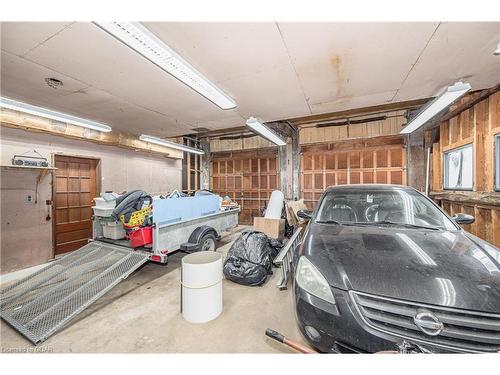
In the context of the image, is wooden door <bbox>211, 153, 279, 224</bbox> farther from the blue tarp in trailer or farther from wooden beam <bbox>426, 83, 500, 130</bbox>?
wooden beam <bbox>426, 83, 500, 130</bbox>

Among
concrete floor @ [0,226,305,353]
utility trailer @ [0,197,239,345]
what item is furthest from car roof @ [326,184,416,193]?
utility trailer @ [0,197,239,345]

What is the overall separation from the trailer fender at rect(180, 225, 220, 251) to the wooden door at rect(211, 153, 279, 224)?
367 centimetres

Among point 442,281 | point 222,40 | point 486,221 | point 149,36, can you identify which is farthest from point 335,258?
point 486,221

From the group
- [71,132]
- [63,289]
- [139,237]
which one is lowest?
[63,289]

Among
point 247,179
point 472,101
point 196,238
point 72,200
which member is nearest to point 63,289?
point 196,238

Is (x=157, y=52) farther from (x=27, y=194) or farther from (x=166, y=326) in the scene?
(x=27, y=194)

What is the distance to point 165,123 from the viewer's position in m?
4.95

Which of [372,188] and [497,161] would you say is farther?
[497,161]

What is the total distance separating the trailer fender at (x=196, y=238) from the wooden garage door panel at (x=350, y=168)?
4.08m

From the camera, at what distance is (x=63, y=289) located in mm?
2596

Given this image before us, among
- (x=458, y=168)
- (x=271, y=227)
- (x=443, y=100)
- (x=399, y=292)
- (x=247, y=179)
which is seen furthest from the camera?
(x=247, y=179)

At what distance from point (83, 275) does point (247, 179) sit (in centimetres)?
560

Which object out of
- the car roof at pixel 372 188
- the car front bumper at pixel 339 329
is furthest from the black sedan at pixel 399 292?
the car roof at pixel 372 188

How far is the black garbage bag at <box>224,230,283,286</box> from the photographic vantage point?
299 centimetres
